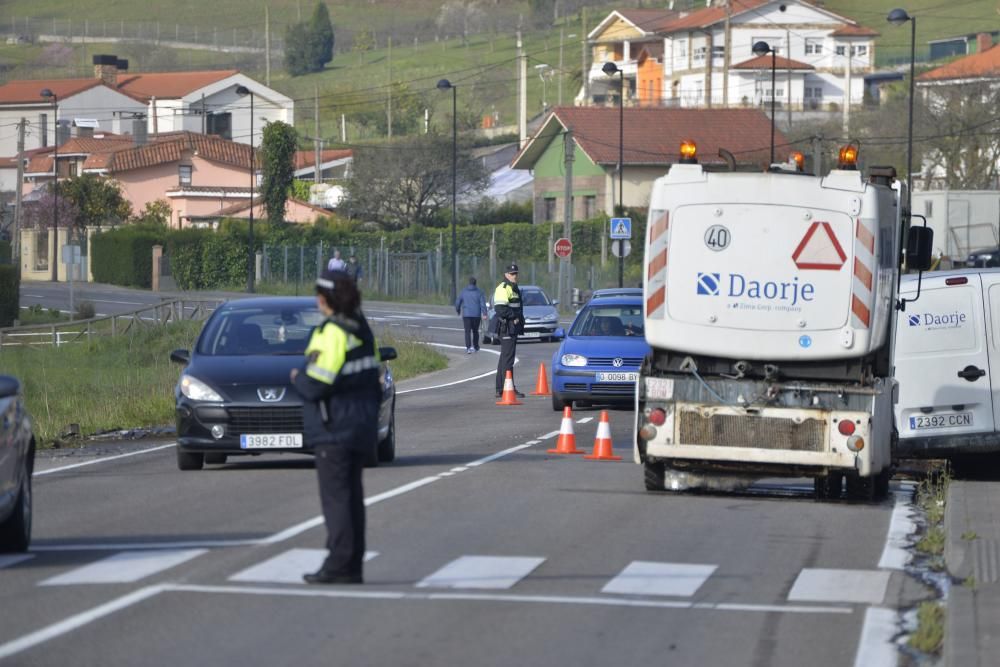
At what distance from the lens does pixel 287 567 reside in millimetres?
10422

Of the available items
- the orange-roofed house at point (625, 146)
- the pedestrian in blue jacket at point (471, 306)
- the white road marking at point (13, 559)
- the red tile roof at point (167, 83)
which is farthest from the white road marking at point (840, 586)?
the red tile roof at point (167, 83)

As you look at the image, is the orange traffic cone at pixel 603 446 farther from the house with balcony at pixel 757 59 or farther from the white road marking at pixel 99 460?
the house with balcony at pixel 757 59

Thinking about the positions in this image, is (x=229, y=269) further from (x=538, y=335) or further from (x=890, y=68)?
(x=890, y=68)

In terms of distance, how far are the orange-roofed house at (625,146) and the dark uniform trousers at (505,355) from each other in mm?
55393

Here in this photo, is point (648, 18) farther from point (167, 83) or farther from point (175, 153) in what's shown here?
point (175, 153)

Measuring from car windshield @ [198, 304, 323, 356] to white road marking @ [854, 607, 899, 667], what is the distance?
8.42 meters

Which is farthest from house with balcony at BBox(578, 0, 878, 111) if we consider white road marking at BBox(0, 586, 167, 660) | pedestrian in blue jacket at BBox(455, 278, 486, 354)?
white road marking at BBox(0, 586, 167, 660)

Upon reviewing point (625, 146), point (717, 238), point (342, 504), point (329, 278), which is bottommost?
point (342, 504)

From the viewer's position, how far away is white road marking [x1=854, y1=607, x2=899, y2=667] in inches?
324

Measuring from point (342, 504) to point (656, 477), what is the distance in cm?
584

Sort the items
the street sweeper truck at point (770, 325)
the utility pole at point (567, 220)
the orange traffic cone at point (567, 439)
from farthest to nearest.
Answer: the utility pole at point (567, 220) → the orange traffic cone at point (567, 439) → the street sweeper truck at point (770, 325)

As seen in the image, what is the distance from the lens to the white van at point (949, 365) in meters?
16.1

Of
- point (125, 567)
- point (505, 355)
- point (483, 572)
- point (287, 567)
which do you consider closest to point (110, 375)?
point (505, 355)

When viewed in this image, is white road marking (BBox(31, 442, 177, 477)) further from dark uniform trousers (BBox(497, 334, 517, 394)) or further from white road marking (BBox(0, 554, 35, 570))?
dark uniform trousers (BBox(497, 334, 517, 394))
